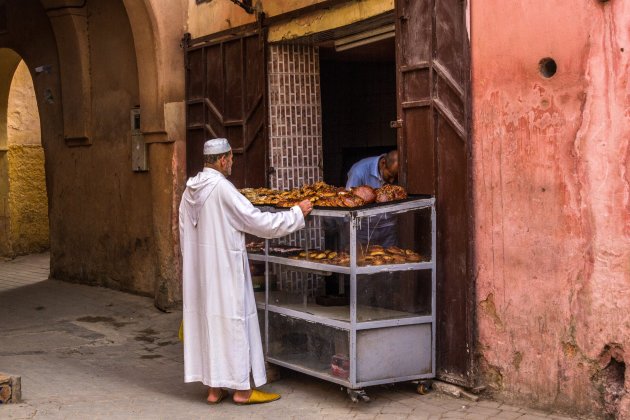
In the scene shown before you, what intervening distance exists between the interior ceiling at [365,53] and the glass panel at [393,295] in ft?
6.95

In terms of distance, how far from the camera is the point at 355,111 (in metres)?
10.2

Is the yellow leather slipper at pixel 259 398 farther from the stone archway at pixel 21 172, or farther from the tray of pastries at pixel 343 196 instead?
the stone archway at pixel 21 172

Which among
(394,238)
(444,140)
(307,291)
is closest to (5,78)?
(307,291)

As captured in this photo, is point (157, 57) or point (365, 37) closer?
point (365, 37)

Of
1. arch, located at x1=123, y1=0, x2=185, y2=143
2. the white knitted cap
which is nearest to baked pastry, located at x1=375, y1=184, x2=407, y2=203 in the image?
the white knitted cap

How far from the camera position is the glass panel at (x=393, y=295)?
577 centimetres

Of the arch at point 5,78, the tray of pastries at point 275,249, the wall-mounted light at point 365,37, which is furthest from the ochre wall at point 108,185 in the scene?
the tray of pastries at point 275,249

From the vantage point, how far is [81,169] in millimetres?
11258

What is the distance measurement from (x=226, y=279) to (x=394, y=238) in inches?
44.9

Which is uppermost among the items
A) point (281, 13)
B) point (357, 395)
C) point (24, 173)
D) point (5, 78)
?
point (5, 78)

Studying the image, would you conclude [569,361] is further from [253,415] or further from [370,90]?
[370,90]

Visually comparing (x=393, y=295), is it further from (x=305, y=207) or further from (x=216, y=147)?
(x=216, y=147)

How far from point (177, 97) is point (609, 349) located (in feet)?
18.4

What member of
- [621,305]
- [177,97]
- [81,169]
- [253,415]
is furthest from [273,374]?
[81,169]
